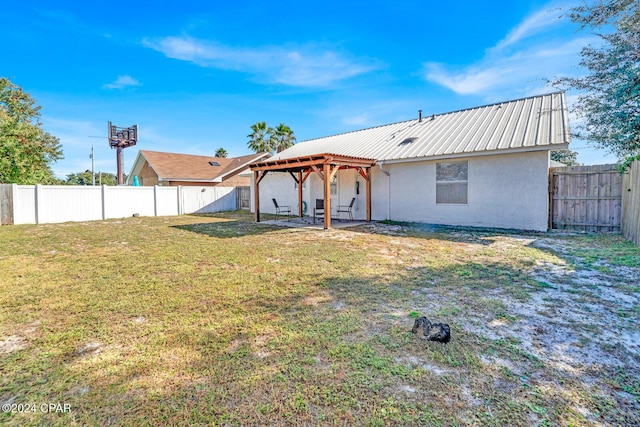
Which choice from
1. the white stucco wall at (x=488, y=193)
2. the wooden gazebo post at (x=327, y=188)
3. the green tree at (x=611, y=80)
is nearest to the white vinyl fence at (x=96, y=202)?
the wooden gazebo post at (x=327, y=188)

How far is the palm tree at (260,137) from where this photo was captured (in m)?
29.3

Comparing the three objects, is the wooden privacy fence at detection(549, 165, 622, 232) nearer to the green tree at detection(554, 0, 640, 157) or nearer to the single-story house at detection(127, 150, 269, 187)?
the green tree at detection(554, 0, 640, 157)

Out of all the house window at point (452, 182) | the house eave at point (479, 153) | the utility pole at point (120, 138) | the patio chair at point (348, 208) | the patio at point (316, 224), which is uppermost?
the utility pole at point (120, 138)

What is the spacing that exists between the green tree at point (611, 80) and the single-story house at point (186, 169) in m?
18.1

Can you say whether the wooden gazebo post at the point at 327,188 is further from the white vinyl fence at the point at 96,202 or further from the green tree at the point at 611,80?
the white vinyl fence at the point at 96,202

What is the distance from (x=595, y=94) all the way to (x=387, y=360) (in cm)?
1004

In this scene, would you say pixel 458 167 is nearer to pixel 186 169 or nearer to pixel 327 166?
pixel 327 166

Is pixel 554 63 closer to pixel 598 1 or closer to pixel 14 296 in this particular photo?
pixel 598 1

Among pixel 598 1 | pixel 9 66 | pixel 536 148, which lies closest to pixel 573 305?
pixel 536 148

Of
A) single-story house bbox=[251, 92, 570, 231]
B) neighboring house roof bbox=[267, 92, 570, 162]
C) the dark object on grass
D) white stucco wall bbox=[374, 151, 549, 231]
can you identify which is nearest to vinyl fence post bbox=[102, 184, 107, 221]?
single-story house bbox=[251, 92, 570, 231]

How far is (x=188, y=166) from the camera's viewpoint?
74.9 ft

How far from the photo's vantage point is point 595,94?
8.02 m

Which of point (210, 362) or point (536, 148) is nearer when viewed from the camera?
point (210, 362)

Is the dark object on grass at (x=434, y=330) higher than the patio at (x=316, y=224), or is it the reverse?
the patio at (x=316, y=224)
